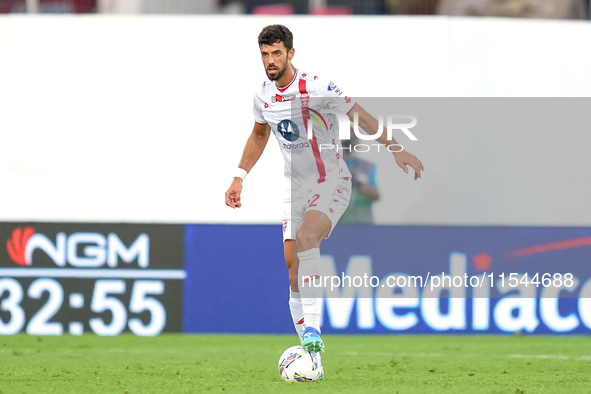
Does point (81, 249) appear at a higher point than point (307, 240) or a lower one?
lower

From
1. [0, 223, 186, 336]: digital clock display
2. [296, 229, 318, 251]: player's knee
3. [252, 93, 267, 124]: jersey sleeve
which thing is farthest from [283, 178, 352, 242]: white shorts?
[0, 223, 186, 336]: digital clock display

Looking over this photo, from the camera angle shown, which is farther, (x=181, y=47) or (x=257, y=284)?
(x=181, y=47)

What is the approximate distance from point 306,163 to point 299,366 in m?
1.30

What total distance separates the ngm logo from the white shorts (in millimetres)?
3591

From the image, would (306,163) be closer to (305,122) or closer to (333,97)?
(305,122)

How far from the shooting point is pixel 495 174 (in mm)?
10117

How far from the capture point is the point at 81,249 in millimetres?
8938

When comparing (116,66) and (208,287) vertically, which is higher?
(116,66)

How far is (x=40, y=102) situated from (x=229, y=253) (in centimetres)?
297

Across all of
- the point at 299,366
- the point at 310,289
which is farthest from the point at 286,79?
the point at 299,366

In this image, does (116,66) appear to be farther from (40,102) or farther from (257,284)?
(257,284)

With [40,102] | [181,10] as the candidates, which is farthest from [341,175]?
[181,10]

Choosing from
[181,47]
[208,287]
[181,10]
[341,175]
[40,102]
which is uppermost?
[181,10]

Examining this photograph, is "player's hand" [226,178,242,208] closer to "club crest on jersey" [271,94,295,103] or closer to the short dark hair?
"club crest on jersey" [271,94,295,103]
